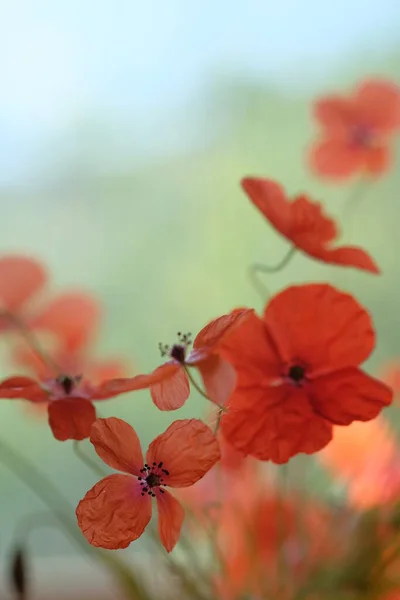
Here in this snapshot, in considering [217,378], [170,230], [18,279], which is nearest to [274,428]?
[217,378]

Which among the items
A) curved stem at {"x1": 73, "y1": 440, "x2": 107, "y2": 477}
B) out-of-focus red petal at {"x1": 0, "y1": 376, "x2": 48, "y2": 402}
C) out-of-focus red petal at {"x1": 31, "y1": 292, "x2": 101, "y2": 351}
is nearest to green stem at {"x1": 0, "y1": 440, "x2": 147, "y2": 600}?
out-of-focus red petal at {"x1": 31, "y1": 292, "x2": 101, "y2": 351}

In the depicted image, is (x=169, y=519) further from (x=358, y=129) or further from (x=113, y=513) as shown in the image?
(x=358, y=129)

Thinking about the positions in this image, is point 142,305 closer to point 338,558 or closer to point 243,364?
point 338,558

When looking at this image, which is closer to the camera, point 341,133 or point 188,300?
point 341,133

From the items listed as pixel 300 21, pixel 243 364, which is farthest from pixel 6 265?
pixel 300 21

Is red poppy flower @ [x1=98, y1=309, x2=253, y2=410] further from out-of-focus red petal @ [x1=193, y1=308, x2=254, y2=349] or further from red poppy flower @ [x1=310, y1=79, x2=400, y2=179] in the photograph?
red poppy flower @ [x1=310, y1=79, x2=400, y2=179]

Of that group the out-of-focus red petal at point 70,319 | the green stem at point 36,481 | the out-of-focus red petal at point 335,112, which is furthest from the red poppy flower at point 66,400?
the green stem at point 36,481
